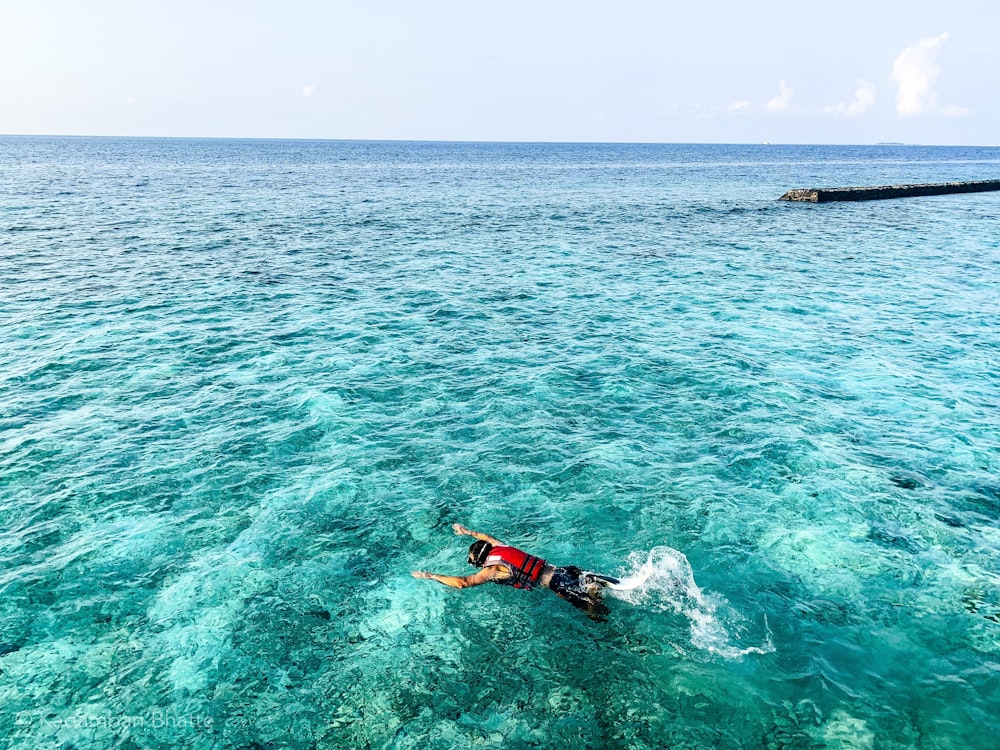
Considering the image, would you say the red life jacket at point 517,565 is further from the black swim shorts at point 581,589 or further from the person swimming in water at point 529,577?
the black swim shorts at point 581,589

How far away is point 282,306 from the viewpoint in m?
35.1

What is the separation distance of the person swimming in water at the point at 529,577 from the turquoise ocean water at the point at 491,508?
0.43 metres

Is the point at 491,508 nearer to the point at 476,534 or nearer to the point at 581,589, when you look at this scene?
the point at 476,534

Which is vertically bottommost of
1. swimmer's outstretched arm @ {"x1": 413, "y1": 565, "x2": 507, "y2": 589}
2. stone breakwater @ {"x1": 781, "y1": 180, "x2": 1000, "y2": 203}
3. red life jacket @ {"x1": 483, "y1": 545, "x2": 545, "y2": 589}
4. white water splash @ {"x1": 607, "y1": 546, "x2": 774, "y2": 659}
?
white water splash @ {"x1": 607, "y1": 546, "x2": 774, "y2": 659}

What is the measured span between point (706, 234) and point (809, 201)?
3385 cm

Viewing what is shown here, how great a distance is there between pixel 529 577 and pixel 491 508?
371 centimetres

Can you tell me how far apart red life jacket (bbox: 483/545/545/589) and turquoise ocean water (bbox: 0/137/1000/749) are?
0.53 metres

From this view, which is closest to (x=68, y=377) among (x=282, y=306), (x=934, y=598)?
(x=282, y=306)

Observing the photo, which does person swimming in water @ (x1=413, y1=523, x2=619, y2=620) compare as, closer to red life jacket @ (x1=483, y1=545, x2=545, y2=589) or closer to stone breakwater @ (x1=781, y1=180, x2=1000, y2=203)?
red life jacket @ (x1=483, y1=545, x2=545, y2=589)

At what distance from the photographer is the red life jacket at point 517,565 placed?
1424 cm

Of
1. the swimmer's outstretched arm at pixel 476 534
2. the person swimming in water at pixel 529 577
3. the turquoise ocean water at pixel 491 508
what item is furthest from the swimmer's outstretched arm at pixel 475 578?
the swimmer's outstretched arm at pixel 476 534

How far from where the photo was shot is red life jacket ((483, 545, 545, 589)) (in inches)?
561

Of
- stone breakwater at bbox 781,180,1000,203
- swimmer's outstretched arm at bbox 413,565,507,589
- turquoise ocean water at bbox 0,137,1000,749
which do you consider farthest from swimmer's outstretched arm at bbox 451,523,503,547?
stone breakwater at bbox 781,180,1000,203

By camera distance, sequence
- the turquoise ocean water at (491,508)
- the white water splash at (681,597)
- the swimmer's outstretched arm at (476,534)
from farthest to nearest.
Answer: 1. the swimmer's outstretched arm at (476,534)
2. the white water splash at (681,597)
3. the turquoise ocean water at (491,508)
